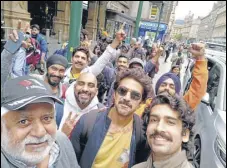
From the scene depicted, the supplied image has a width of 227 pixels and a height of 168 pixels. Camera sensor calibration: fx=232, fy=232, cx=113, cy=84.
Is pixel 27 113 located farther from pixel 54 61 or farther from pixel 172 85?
pixel 172 85

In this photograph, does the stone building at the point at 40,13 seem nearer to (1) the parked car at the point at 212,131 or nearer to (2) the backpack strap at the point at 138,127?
(1) the parked car at the point at 212,131

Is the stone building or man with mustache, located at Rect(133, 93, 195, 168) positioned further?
the stone building

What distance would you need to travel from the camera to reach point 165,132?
4.84ft

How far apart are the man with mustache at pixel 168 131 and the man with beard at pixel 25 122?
0.67 m

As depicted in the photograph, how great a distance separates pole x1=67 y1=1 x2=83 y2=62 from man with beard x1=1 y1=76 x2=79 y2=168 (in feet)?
6.46

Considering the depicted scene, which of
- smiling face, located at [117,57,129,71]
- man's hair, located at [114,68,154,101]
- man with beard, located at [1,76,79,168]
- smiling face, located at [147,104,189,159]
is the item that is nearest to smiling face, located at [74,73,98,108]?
man's hair, located at [114,68,154,101]

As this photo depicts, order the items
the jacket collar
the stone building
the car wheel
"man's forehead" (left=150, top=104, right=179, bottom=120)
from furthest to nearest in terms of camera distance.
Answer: the stone building
the car wheel
"man's forehead" (left=150, top=104, right=179, bottom=120)
the jacket collar

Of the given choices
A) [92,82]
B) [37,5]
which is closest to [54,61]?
[92,82]

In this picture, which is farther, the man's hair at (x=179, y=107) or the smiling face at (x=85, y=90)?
the smiling face at (x=85, y=90)

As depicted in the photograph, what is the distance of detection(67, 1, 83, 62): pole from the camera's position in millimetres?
2992

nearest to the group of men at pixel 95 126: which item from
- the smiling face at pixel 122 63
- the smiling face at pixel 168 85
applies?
the smiling face at pixel 168 85

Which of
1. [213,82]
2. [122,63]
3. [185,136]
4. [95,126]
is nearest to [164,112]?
[185,136]

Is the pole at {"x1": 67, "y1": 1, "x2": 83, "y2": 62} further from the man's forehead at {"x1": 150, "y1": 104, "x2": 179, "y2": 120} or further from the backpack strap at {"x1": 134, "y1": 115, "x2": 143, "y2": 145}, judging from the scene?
the man's forehead at {"x1": 150, "y1": 104, "x2": 179, "y2": 120}

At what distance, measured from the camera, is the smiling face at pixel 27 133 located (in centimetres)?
114
